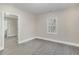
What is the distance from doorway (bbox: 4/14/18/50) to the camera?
169cm

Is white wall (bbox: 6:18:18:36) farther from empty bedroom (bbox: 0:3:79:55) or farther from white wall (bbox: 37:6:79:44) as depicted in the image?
white wall (bbox: 37:6:79:44)

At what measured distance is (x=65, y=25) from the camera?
1.76 m

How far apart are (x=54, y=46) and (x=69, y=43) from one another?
31cm

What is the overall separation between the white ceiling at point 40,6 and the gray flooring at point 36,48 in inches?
24.5

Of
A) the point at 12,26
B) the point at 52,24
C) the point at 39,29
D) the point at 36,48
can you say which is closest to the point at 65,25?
the point at 52,24

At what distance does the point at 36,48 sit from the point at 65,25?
30.0 inches

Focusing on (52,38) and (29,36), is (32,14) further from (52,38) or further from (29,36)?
(52,38)

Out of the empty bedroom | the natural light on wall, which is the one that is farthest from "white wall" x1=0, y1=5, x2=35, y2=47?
the natural light on wall

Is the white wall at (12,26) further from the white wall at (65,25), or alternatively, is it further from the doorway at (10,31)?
the white wall at (65,25)
